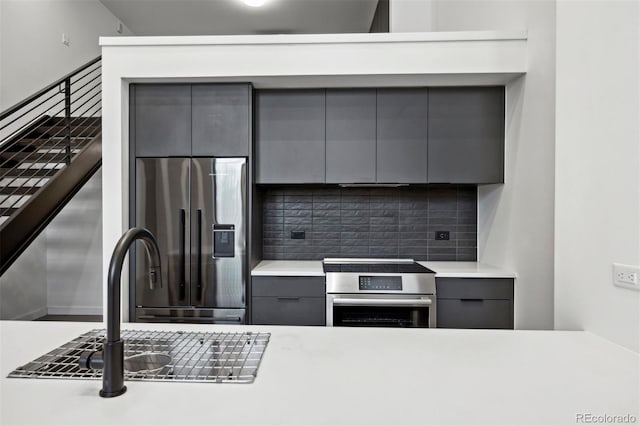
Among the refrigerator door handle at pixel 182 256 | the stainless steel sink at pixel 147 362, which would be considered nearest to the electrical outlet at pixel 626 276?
the stainless steel sink at pixel 147 362

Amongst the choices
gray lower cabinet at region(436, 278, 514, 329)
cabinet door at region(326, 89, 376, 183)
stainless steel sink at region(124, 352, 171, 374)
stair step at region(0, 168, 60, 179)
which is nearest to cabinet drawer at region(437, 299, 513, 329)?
gray lower cabinet at region(436, 278, 514, 329)

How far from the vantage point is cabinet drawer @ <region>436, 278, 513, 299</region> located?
260cm

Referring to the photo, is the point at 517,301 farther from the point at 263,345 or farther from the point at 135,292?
the point at 135,292

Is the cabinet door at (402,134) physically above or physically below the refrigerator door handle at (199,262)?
above

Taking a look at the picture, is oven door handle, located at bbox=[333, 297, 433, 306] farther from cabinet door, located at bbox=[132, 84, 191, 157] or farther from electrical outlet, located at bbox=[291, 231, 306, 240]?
cabinet door, located at bbox=[132, 84, 191, 157]

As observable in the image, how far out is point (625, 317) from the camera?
133 centimetres

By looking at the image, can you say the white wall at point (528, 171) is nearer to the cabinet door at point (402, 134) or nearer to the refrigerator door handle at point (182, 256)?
the cabinet door at point (402, 134)

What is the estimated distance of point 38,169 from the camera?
3502 millimetres

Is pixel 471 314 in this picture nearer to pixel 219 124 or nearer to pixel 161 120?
pixel 219 124

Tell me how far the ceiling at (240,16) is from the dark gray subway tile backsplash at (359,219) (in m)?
2.87

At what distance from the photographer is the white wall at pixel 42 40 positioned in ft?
12.8

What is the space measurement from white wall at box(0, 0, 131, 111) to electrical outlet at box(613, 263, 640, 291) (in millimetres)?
4973

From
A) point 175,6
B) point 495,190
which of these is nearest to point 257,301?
point 495,190

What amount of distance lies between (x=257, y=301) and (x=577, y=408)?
6.80 feet
